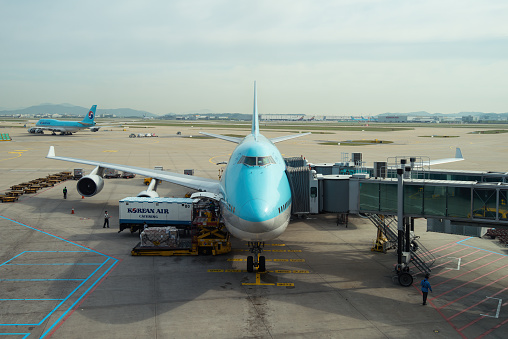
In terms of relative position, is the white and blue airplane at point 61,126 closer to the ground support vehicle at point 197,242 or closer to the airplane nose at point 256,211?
the ground support vehicle at point 197,242

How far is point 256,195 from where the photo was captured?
18.8 metres

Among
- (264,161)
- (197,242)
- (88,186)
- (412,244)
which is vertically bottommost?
(412,244)

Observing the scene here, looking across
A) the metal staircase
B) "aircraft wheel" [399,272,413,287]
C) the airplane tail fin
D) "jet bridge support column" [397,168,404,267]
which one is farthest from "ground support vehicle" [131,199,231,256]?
the airplane tail fin

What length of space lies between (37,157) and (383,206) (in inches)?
2661

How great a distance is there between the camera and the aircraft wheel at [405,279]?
65.9 feet

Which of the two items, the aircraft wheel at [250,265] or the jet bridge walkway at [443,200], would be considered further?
the aircraft wheel at [250,265]

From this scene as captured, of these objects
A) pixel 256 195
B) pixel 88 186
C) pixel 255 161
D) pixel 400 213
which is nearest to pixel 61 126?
pixel 88 186

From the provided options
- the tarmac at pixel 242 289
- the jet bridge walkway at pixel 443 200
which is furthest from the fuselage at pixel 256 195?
the jet bridge walkway at pixel 443 200

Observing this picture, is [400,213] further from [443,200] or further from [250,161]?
[250,161]

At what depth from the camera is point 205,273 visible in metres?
21.5

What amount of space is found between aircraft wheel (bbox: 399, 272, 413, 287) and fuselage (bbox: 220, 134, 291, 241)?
21.0 feet

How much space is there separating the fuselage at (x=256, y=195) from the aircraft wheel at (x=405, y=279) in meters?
6.40

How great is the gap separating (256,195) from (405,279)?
874 cm

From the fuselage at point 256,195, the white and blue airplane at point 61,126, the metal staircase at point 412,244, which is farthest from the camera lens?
the white and blue airplane at point 61,126
